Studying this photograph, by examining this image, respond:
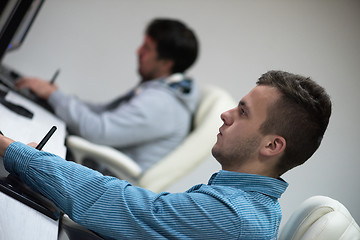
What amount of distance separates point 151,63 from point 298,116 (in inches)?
65.5

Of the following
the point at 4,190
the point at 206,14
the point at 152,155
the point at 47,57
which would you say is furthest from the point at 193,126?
the point at 4,190

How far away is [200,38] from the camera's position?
10.1 ft

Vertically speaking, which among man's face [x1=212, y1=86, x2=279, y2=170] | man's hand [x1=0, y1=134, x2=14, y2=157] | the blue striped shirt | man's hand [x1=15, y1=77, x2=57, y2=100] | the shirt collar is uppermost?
man's face [x1=212, y1=86, x2=279, y2=170]

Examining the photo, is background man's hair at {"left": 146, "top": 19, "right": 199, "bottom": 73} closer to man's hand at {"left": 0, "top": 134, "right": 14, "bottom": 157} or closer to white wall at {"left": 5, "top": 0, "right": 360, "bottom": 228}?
white wall at {"left": 5, "top": 0, "right": 360, "bottom": 228}

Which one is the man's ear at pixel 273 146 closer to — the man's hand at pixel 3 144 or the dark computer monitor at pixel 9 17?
the man's hand at pixel 3 144

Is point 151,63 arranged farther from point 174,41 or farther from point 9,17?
point 9,17

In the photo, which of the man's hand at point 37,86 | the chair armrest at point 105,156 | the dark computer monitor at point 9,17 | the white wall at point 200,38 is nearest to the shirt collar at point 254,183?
the dark computer monitor at point 9,17

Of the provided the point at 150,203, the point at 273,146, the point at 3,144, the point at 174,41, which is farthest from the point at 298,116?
the point at 174,41

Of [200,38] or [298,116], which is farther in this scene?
[200,38]

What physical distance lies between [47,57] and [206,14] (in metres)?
0.95

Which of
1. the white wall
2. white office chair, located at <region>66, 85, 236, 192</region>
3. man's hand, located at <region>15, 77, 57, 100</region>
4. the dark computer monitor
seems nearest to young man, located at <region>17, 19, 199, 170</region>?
man's hand, located at <region>15, 77, 57, 100</region>

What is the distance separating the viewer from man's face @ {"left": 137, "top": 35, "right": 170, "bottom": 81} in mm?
2578

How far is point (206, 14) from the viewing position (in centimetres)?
306

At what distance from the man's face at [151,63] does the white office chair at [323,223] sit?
5.09ft
